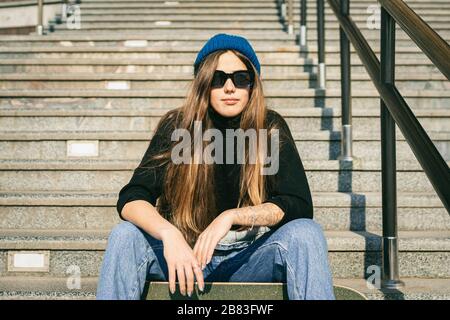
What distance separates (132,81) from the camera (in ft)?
11.9

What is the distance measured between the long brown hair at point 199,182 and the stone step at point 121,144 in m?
0.97

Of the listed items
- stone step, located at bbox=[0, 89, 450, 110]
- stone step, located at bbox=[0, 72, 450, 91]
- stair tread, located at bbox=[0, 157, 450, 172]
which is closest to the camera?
stair tread, located at bbox=[0, 157, 450, 172]

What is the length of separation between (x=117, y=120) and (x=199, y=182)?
4.78ft

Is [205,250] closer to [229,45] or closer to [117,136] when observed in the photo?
[229,45]

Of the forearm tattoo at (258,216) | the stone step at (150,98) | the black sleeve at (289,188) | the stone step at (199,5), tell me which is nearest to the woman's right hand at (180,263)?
the forearm tattoo at (258,216)

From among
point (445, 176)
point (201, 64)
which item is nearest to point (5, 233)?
point (201, 64)

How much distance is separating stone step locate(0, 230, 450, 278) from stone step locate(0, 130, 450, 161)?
2.14ft

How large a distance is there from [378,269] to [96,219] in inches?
46.8

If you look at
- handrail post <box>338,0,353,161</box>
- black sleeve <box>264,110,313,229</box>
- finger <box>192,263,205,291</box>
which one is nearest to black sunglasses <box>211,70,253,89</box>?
black sleeve <box>264,110,313,229</box>

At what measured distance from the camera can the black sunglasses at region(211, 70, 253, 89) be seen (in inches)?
74.1

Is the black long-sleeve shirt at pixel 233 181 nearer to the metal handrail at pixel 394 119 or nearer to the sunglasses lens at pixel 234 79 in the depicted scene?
the sunglasses lens at pixel 234 79

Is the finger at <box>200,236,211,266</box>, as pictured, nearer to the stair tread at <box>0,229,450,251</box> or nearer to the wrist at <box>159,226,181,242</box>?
the wrist at <box>159,226,181,242</box>

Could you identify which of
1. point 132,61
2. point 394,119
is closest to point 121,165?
point 394,119

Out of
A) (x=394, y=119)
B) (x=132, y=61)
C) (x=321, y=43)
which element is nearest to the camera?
(x=394, y=119)
